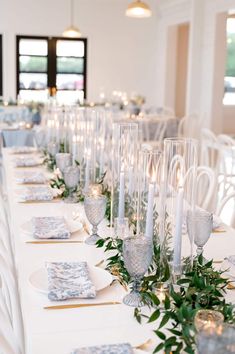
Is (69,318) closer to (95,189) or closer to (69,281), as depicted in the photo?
(69,281)

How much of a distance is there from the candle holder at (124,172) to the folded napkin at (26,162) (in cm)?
200

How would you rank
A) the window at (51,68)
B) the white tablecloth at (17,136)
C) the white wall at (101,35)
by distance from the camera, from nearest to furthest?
the white tablecloth at (17,136) → the white wall at (101,35) → the window at (51,68)

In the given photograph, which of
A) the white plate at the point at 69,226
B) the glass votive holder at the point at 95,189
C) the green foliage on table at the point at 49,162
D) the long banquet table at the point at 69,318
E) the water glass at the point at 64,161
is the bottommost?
the long banquet table at the point at 69,318

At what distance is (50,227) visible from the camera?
2465 mm

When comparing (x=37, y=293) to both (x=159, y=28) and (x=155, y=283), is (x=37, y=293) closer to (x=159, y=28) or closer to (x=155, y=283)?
(x=155, y=283)

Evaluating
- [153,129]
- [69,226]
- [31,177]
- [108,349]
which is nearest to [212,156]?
[153,129]

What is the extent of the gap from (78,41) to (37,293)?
10.3m

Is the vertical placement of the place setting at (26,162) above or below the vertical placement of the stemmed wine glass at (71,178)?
below

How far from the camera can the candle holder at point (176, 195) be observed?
5.75 feet

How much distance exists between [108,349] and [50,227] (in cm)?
115

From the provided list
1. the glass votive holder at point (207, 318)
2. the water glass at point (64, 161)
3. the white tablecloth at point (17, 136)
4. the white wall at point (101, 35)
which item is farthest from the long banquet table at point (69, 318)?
the white wall at point (101, 35)

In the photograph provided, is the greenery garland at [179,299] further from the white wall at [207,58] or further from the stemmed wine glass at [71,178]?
the white wall at [207,58]

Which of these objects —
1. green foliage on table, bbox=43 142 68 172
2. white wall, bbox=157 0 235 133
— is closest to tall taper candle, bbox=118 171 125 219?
green foliage on table, bbox=43 142 68 172

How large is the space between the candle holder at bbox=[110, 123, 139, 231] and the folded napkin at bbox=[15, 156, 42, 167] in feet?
6.57
